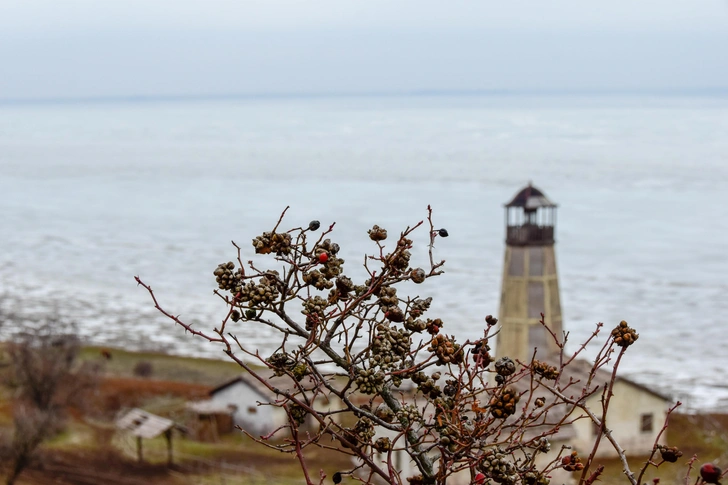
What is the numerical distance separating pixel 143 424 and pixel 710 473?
124 ft

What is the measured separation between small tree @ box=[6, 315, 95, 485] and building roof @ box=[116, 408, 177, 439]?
277 centimetres

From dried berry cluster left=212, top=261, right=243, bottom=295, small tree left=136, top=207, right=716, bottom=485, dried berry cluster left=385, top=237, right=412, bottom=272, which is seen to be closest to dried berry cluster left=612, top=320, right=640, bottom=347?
small tree left=136, top=207, right=716, bottom=485

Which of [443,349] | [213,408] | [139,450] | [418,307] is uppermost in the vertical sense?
[418,307]

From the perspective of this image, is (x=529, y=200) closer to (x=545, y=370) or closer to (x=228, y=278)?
(x=545, y=370)

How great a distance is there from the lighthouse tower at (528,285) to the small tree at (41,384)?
17.2m

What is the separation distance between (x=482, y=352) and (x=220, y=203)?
438 feet

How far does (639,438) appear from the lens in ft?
131

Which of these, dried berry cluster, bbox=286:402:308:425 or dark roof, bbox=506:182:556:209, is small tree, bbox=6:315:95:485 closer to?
dark roof, bbox=506:182:556:209

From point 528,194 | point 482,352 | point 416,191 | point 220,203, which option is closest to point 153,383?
point 528,194

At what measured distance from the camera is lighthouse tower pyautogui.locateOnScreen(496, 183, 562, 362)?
34.9 metres

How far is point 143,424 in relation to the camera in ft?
127

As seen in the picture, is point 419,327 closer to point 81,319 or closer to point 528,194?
point 528,194


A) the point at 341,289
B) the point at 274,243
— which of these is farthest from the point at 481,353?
the point at 274,243

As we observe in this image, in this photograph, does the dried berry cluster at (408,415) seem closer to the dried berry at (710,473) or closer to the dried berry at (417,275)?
the dried berry at (417,275)
